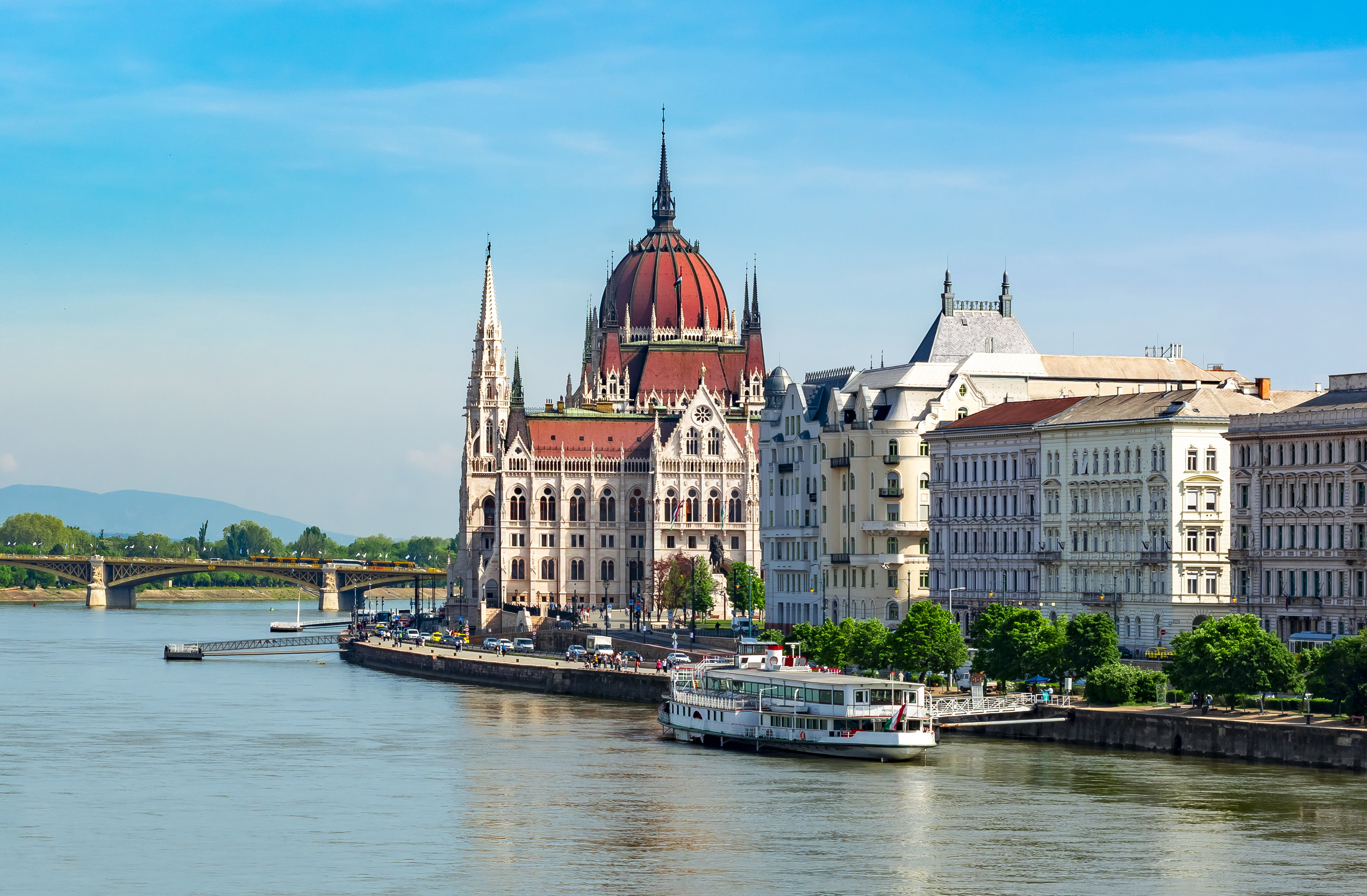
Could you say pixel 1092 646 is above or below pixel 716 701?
above

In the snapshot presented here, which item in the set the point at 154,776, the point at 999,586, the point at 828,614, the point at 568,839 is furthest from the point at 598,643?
the point at 568,839

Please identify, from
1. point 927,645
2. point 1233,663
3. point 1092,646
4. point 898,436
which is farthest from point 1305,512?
point 898,436

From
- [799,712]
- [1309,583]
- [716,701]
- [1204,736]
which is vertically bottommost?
[1204,736]

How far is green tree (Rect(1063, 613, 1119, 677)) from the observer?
326 feet

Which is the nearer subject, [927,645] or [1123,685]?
[1123,685]

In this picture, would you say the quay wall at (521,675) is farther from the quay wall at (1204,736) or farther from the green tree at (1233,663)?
the green tree at (1233,663)

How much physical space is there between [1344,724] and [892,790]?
53.3ft

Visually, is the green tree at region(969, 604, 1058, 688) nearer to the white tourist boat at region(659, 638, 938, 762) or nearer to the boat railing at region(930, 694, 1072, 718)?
the boat railing at region(930, 694, 1072, 718)

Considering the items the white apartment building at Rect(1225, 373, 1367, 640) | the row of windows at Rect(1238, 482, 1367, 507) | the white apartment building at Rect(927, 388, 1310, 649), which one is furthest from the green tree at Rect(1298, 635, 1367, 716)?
the white apartment building at Rect(927, 388, 1310, 649)

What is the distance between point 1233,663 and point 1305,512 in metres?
17.5

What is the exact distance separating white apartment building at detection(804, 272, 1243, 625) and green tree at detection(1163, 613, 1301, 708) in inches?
1603

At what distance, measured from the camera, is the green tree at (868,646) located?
4400 inches

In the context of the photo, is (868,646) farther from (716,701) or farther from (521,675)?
(521,675)

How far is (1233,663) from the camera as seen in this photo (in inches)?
3489
